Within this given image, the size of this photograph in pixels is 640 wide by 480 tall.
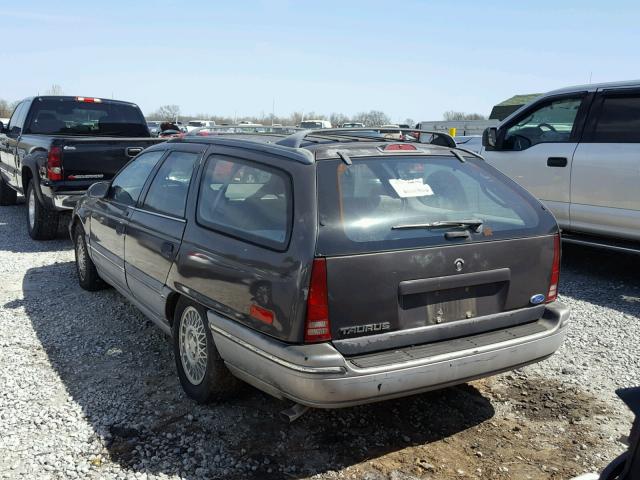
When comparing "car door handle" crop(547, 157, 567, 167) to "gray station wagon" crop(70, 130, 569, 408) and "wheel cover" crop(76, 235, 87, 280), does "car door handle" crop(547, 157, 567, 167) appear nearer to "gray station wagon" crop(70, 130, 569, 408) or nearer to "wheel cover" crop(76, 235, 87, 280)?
"gray station wagon" crop(70, 130, 569, 408)

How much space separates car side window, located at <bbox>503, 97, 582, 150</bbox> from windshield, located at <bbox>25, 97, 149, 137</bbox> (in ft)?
20.2

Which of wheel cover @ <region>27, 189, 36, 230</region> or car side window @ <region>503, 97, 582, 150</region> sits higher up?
car side window @ <region>503, 97, 582, 150</region>

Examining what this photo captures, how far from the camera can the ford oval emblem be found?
3.43 m

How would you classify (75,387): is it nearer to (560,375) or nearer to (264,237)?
(264,237)

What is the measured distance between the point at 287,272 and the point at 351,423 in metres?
1.14

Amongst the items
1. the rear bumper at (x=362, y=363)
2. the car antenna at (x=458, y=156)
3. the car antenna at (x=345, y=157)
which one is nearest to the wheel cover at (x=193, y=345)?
the rear bumper at (x=362, y=363)

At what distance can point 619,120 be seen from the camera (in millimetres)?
6215

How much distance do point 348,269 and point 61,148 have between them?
6107 mm

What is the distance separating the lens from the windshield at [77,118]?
931 cm

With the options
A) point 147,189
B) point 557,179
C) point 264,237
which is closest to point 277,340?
point 264,237

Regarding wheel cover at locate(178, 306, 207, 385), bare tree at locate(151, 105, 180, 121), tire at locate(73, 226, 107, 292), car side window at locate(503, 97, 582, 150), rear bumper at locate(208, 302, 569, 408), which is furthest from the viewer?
bare tree at locate(151, 105, 180, 121)

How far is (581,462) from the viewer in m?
3.12

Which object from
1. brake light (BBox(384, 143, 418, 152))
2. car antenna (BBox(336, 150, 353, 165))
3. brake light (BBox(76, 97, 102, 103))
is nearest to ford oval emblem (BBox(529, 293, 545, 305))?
brake light (BBox(384, 143, 418, 152))

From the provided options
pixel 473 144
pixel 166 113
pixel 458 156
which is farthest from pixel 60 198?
pixel 166 113
